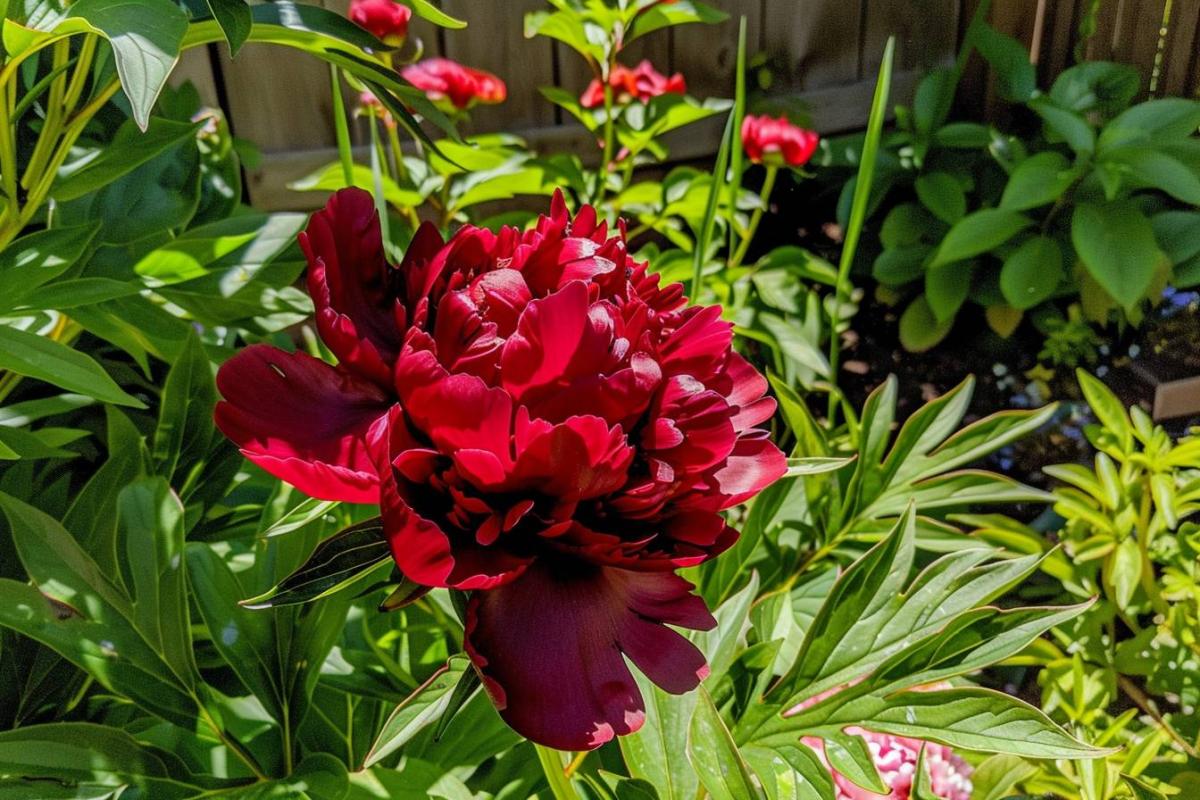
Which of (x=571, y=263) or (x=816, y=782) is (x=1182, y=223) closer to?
(x=816, y=782)

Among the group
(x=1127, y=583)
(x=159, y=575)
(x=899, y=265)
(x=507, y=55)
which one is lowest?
(x=899, y=265)

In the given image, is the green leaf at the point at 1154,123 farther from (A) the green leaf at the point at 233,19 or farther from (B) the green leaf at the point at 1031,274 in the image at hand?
(A) the green leaf at the point at 233,19

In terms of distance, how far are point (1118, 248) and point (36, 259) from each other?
6.38ft

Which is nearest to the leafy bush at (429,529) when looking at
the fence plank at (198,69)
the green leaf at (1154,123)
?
the fence plank at (198,69)

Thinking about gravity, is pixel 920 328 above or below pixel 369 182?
below

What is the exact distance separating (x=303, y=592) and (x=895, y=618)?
349mm

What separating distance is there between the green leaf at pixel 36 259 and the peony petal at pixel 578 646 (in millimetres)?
389

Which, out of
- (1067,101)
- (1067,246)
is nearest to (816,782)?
(1067,246)

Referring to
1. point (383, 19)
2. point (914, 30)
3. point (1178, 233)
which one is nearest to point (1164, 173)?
point (1178, 233)

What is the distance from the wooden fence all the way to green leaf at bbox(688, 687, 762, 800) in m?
1.64

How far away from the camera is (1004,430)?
2.73ft

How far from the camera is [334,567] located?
34cm

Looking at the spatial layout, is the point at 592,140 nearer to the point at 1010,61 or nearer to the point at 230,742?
the point at 1010,61

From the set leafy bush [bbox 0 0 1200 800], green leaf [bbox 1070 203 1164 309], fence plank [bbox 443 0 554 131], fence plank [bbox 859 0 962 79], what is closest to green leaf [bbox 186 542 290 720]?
leafy bush [bbox 0 0 1200 800]
